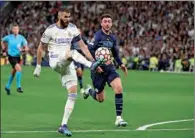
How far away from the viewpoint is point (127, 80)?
1109 inches

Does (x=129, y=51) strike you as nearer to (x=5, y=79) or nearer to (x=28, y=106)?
(x=5, y=79)

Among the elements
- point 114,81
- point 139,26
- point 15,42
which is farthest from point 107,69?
point 139,26

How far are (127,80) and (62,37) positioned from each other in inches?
669

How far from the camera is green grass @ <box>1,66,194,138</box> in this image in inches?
462

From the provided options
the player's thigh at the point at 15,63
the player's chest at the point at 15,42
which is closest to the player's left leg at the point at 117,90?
the player's thigh at the point at 15,63

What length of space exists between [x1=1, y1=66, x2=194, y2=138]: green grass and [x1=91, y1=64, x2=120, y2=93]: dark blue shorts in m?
0.80

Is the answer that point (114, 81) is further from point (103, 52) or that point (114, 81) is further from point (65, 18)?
point (65, 18)

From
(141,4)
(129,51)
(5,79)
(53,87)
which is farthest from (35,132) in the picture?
(141,4)

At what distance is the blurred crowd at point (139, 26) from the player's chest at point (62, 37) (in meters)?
25.1

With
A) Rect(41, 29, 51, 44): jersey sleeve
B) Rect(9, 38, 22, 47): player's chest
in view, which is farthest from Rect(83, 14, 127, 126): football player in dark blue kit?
Rect(9, 38, 22, 47): player's chest

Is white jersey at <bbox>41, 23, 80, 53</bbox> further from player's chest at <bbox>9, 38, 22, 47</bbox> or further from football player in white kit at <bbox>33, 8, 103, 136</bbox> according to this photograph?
player's chest at <bbox>9, 38, 22, 47</bbox>

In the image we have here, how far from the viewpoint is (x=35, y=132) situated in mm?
11406

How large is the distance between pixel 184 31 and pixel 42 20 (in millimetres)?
11603

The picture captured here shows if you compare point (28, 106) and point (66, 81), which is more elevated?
point (66, 81)
